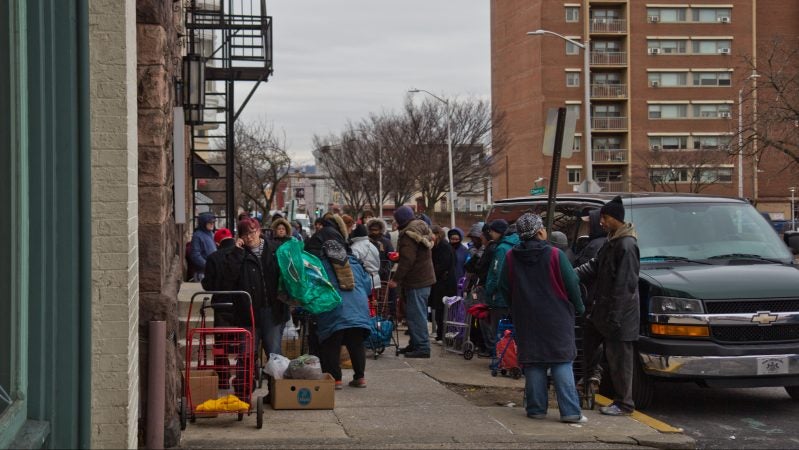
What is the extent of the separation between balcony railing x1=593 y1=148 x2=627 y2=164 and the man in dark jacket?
242 feet

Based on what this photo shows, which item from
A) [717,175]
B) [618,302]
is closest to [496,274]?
[618,302]

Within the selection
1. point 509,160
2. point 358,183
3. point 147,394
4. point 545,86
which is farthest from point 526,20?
point 147,394

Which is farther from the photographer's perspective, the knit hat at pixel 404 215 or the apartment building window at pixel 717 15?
the apartment building window at pixel 717 15

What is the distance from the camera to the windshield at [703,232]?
35.0 ft

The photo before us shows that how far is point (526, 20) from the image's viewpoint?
8250 centimetres

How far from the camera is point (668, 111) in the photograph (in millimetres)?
82812

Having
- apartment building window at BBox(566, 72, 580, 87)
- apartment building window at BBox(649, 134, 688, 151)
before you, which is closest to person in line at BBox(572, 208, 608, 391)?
apartment building window at BBox(566, 72, 580, 87)

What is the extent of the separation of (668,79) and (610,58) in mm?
5053

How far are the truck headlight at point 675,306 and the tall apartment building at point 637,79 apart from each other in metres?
70.7

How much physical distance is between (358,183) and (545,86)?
23320 mm

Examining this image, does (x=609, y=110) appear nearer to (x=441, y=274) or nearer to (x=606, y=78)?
(x=606, y=78)

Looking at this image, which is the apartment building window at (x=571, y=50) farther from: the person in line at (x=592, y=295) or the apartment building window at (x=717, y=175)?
the person in line at (x=592, y=295)

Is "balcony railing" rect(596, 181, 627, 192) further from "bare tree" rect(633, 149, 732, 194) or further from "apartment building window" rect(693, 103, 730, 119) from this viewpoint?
"apartment building window" rect(693, 103, 730, 119)

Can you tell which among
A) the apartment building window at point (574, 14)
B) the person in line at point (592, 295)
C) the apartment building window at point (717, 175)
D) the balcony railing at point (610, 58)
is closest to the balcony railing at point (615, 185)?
the apartment building window at point (717, 175)
